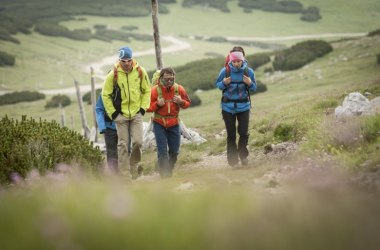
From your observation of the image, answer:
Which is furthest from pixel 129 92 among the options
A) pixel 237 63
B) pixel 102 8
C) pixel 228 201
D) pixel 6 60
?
pixel 102 8

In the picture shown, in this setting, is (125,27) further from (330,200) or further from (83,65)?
(330,200)

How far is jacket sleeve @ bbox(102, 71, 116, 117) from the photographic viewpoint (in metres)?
8.36

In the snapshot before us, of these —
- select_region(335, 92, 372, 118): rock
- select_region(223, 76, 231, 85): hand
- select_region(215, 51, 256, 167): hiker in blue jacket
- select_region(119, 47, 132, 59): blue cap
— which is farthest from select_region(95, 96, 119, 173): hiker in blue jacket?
select_region(335, 92, 372, 118): rock

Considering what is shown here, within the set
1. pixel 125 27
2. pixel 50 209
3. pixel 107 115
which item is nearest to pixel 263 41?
pixel 125 27

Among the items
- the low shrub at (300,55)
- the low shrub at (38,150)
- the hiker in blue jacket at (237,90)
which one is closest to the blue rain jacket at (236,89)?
the hiker in blue jacket at (237,90)

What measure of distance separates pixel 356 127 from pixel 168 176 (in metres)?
→ 3.39

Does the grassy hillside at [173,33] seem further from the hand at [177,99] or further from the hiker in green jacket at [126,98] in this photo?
the hand at [177,99]

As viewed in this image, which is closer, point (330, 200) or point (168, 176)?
point (330, 200)

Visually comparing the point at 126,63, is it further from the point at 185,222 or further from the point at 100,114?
the point at 185,222

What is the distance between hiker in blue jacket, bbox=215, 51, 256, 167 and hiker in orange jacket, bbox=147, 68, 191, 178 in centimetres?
79

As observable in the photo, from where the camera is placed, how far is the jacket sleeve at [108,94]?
8.36 meters

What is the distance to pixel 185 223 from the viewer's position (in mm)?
3068

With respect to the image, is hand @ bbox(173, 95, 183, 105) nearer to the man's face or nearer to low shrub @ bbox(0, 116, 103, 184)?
the man's face

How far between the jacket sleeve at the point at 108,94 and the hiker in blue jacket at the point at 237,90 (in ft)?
6.36
